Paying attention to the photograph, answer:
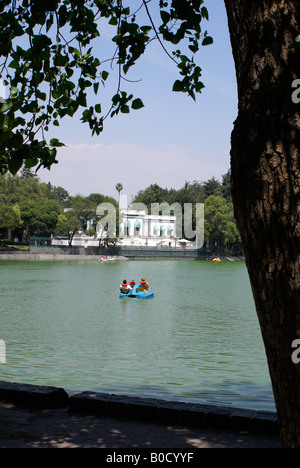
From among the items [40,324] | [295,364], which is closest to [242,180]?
[295,364]

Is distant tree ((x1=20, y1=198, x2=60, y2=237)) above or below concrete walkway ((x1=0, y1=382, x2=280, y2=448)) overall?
above

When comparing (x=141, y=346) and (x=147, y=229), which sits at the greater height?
(x=147, y=229)

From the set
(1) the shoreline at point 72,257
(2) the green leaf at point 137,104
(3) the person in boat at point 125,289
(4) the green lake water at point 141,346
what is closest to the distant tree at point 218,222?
(1) the shoreline at point 72,257

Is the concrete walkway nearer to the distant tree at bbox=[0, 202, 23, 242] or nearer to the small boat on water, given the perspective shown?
the small boat on water

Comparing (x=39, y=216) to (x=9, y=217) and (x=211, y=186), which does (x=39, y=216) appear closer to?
(x=9, y=217)

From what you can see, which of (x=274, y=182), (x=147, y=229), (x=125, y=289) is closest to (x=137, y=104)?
(x=274, y=182)

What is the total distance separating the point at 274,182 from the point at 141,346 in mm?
13685

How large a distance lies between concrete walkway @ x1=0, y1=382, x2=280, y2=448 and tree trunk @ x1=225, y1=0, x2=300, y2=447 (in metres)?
2.43

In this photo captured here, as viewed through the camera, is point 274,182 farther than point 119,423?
No

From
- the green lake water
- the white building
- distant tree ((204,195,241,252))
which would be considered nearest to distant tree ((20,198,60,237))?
the white building

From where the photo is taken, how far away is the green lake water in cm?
1070

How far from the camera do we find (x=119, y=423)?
18.4ft

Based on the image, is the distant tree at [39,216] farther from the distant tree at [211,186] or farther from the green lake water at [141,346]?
the green lake water at [141,346]

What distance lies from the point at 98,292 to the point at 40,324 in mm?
13964
